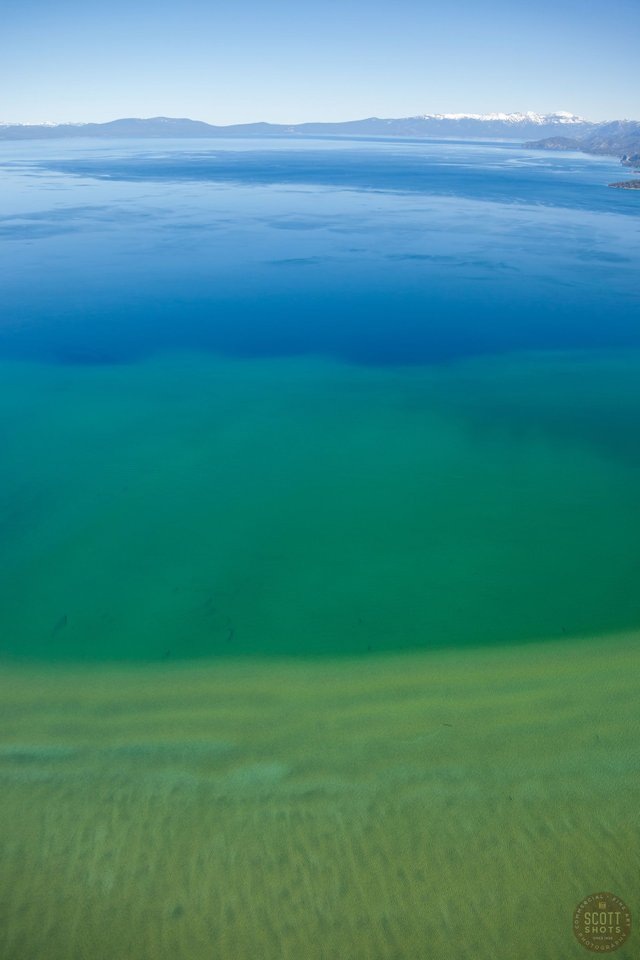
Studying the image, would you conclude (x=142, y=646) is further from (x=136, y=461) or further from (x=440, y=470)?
(x=440, y=470)

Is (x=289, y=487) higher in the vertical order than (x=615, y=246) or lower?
lower

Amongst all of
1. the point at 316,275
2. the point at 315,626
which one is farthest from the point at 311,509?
the point at 316,275

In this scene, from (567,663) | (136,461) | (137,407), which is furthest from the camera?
(137,407)

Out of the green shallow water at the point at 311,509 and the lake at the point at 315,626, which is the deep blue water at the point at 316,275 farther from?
the green shallow water at the point at 311,509

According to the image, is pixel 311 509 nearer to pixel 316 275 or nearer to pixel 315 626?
pixel 315 626

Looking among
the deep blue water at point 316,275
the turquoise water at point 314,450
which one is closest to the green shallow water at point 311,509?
the turquoise water at point 314,450

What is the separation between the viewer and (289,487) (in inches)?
376

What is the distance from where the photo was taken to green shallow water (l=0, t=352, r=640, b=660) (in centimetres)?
696

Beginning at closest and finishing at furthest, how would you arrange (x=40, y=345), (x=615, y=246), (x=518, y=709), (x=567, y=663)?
1. (x=518, y=709)
2. (x=567, y=663)
3. (x=40, y=345)
4. (x=615, y=246)

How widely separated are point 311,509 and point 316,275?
14.7 metres

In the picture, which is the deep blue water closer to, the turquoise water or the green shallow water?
the turquoise water

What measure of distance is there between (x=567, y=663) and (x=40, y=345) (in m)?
14.2

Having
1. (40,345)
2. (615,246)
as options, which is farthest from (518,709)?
(615,246)

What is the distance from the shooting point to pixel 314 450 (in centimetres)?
1058
